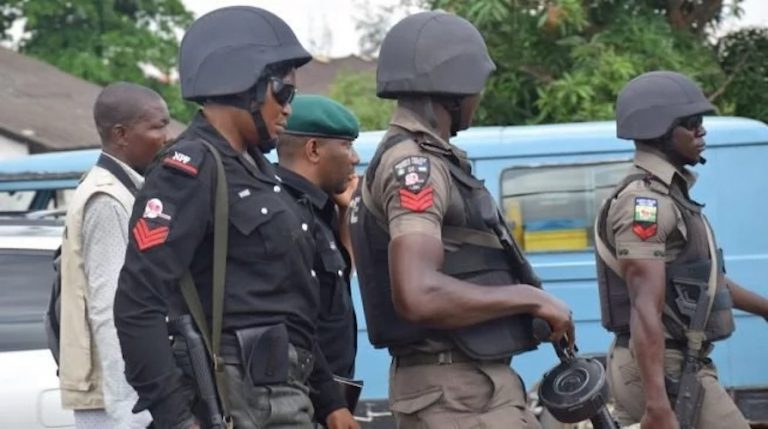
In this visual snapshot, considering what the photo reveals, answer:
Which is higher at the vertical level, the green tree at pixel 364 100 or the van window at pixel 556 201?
the van window at pixel 556 201

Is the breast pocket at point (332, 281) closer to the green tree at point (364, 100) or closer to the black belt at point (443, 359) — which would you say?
the black belt at point (443, 359)

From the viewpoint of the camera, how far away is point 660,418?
473 centimetres

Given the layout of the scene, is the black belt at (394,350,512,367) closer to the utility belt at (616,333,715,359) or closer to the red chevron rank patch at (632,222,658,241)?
the red chevron rank patch at (632,222,658,241)

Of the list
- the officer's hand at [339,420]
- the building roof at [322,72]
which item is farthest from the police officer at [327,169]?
the building roof at [322,72]

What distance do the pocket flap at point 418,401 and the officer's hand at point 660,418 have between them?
1330 millimetres

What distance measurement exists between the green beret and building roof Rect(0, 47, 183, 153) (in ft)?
48.8

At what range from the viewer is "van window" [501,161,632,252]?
7.73 m

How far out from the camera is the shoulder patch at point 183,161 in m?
3.30

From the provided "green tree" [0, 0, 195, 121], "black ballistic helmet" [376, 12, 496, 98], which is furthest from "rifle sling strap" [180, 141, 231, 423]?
"green tree" [0, 0, 195, 121]

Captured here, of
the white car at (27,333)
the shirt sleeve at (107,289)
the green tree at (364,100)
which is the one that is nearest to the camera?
the shirt sleeve at (107,289)

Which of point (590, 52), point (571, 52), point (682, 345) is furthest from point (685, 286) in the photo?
point (571, 52)

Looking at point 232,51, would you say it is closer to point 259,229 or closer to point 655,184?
→ point 259,229

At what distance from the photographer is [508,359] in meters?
3.70

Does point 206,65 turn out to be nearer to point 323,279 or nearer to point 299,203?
point 299,203
